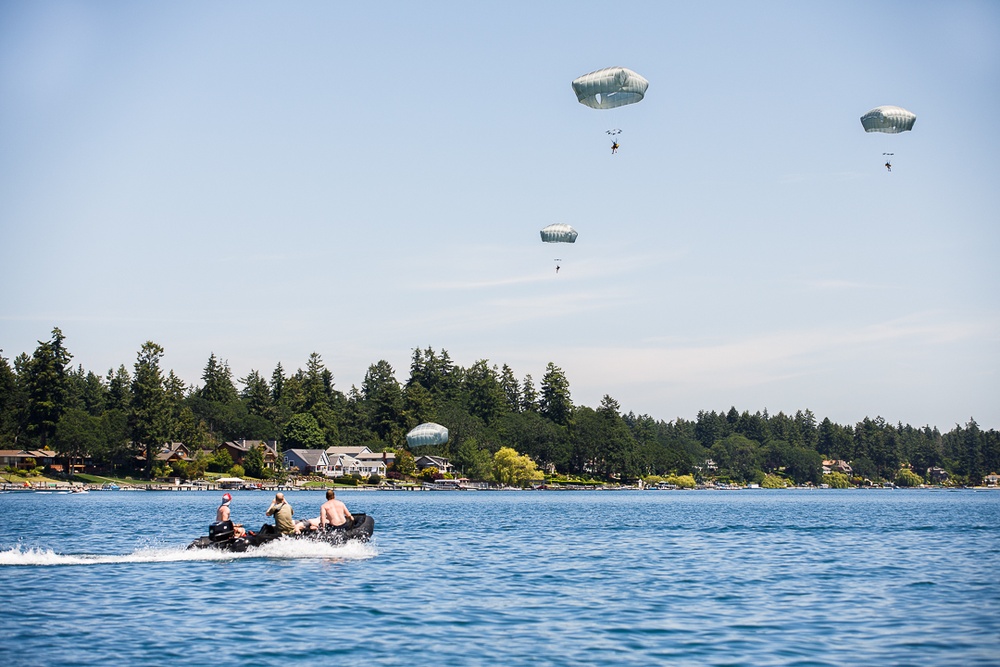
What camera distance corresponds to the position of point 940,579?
29.2 m

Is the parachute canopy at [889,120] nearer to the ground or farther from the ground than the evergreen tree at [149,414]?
farther from the ground

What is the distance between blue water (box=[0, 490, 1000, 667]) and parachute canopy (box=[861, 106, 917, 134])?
1103 inches

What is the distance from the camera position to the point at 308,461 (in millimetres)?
163000

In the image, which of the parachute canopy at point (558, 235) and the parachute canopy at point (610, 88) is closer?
the parachute canopy at point (610, 88)

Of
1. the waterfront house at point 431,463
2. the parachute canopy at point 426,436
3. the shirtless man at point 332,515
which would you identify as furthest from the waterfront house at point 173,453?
the shirtless man at point 332,515

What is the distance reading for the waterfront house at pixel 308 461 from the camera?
534ft

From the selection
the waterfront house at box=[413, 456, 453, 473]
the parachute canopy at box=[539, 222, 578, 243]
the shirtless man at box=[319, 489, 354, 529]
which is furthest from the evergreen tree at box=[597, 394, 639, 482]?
the shirtless man at box=[319, 489, 354, 529]

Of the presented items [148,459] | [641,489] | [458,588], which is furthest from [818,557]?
[641,489]

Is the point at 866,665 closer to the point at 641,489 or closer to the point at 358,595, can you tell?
the point at 358,595

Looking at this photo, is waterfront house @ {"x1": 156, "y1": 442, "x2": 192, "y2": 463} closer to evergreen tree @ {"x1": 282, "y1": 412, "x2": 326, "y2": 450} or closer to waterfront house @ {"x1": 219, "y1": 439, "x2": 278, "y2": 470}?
waterfront house @ {"x1": 219, "y1": 439, "x2": 278, "y2": 470}

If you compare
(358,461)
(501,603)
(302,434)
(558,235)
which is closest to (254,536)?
(501,603)

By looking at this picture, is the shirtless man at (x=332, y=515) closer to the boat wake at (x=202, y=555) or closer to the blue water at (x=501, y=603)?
the boat wake at (x=202, y=555)

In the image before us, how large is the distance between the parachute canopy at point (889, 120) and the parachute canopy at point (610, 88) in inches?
619

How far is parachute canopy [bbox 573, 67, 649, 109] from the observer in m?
52.5
